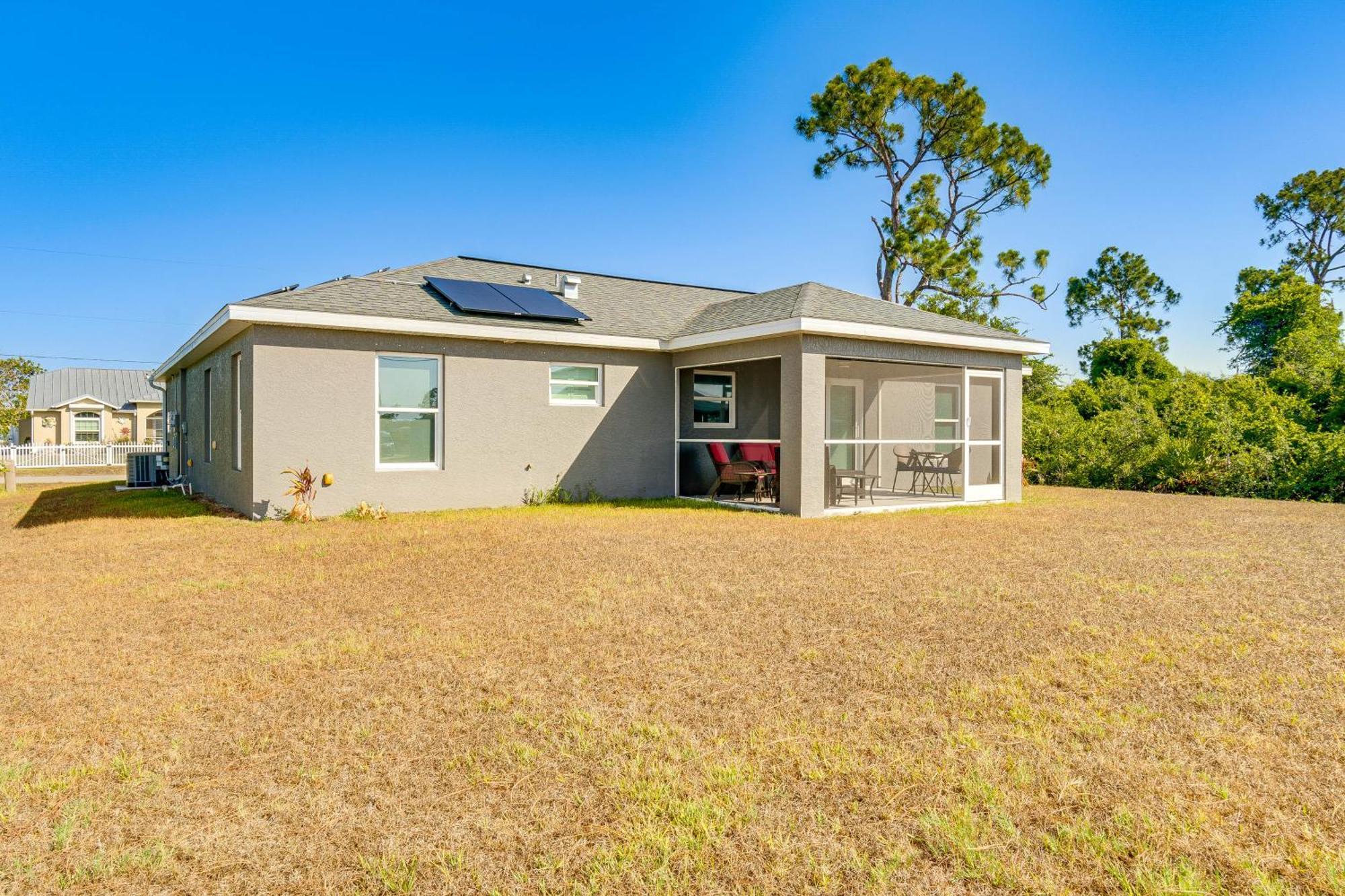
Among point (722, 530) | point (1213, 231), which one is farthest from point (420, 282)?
point (1213, 231)

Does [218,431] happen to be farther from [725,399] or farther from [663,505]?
[725,399]

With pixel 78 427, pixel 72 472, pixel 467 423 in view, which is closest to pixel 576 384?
pixel 467 423

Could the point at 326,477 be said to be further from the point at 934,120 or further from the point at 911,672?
the point at 934,120

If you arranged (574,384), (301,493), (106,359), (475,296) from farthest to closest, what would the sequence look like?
(106,359) < (574,384) < (475,296) < (301,493)

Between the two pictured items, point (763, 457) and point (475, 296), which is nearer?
point (475, 296)

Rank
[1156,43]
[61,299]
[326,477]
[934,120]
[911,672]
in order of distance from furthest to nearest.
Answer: [61,299] → [934,120] → [1156,43] → [326,477] → [911,672]

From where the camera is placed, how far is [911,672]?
4.00 meters

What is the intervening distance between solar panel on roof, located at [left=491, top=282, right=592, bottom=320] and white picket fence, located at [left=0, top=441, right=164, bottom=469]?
21773 millimetres

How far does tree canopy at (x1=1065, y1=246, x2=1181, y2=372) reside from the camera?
36469 mm

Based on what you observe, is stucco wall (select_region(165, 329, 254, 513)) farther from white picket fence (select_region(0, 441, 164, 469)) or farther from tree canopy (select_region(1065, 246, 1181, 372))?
tree canopy (select_region(1065, 246, 1181, 372))

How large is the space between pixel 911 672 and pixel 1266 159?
3152cm

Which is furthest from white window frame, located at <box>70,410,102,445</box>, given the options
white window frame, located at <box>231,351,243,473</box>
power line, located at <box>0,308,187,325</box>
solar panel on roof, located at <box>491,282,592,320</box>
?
solar panel on roof, located at <box>491,282,592,320</box>

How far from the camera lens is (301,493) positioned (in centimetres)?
994

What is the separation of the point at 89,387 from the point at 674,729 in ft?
167
